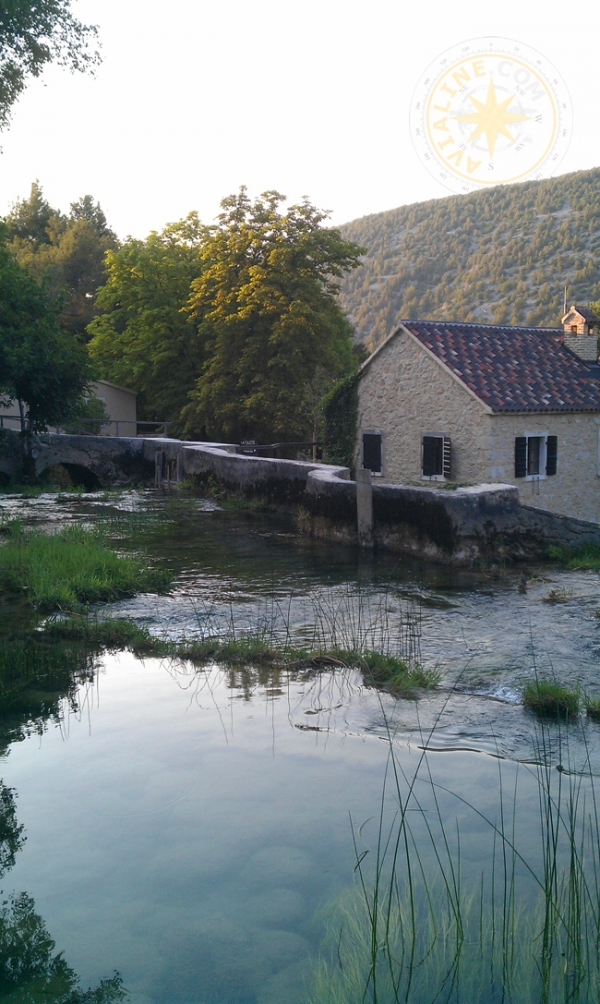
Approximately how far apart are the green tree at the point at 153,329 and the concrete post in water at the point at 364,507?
79.4ft

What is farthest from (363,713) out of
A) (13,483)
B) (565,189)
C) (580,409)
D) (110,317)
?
(565,189)

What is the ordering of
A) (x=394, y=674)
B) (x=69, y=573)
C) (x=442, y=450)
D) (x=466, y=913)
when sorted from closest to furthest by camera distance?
1. (x=466, y=913)
2. (x=394, y=674)
3. (x=69, y=573)
4. (x=442, y=450)

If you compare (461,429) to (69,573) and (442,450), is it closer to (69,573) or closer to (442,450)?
(442,450)

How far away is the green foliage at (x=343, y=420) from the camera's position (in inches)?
1044

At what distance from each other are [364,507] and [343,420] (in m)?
15.6

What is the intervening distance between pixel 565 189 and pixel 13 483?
7064 centimetres

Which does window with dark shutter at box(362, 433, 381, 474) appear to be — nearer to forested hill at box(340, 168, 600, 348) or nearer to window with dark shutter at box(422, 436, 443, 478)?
window with dark shutter at box(422, 436, 443, 478)

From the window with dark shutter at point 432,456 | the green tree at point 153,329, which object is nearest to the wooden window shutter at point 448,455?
the window with dark shutter at point 432,456

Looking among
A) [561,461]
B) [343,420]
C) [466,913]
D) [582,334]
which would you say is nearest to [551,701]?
[466,913]

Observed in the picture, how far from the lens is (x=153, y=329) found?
119ft

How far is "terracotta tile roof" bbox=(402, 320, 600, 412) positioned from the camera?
22672mm

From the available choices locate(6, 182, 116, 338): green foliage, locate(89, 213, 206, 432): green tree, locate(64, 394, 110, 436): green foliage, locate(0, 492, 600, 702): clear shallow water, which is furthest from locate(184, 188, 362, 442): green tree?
locate(0, 492, 600, 702): clear shallow water

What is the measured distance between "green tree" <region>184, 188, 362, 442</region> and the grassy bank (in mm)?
24894

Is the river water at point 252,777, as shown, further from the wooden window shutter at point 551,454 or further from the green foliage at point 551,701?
the wooden window shutter at point 551,454
